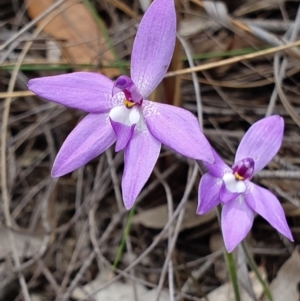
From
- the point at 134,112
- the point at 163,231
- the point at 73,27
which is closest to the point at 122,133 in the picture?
the point at 134,112

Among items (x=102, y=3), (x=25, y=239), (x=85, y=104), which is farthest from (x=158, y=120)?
(x=102, y=3)

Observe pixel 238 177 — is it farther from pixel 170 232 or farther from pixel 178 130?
pixel 170 232

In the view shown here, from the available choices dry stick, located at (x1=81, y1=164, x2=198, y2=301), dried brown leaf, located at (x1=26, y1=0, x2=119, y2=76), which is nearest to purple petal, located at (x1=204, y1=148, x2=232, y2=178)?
dry stick, located at (x1=81, y1=164, x2=198, y2=301)

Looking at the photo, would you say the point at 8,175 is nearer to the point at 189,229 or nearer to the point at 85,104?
the point at 189,229

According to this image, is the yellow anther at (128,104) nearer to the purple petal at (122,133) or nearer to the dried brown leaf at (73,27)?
the purple petal at (122,133)

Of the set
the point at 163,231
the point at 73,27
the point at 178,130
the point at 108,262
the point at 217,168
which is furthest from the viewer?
the point at 73,27

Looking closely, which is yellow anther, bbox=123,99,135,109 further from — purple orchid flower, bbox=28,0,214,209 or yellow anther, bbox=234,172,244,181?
yellow anther, bbox=234,172,244,181

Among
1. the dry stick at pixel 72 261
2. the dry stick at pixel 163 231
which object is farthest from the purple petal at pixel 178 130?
the dry stick at pixel 72 261
